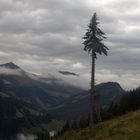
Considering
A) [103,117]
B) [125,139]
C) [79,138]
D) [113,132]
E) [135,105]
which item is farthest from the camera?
[135,105]

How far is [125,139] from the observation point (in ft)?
143

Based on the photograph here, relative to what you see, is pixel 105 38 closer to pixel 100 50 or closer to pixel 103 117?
pixel 100 50

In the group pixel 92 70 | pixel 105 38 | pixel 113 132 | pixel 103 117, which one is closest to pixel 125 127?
pixel 113 132

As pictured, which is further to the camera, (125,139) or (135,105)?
(135,105)

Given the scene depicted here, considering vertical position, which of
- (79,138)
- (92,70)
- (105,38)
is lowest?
(79,138)

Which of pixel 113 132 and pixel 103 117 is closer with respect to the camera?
pixel 113 132

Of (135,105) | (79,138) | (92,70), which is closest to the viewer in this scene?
(79,138)

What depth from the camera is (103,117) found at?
96.9m

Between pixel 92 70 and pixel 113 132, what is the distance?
15.8m

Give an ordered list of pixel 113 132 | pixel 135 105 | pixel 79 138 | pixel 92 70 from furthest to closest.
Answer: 1. pixel 135 105
2. pixel 92 70
3. pixel 79 138
4. pixel 113 132

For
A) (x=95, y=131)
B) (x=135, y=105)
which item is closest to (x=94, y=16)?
(x=95, y=131)

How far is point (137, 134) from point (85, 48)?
22.6 meters

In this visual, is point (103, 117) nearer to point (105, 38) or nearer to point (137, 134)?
point (105, 38)

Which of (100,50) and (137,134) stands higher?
(100,50)
